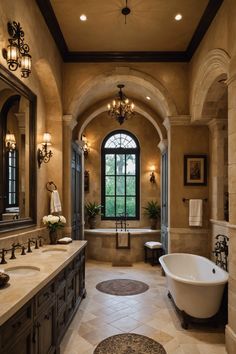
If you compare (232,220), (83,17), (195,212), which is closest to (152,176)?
(195,212)

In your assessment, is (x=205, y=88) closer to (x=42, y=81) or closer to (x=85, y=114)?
(x=42, y=81)

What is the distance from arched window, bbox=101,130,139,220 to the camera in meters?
8.90

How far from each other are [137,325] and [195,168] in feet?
9.45

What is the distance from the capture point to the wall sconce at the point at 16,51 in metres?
2.90

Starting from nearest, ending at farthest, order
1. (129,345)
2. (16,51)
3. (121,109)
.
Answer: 1. (16,51)
2. (129,345)
3. (121,109)

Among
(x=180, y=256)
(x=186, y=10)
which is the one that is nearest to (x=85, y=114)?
(x=186, y=10)

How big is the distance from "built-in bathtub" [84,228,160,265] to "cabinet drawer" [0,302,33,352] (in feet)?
17.6

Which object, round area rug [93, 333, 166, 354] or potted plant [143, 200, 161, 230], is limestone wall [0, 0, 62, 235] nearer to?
round area rug [93, 333, 166, 354]

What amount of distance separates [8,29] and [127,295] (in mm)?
4152

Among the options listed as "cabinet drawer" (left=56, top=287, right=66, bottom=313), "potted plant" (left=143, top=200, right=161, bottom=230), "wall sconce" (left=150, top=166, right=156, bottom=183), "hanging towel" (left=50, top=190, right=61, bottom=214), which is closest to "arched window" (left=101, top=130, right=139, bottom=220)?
"wall sconce" (left=150, top=166, right=156, bottom=183)

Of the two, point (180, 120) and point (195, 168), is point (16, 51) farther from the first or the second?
point (195, 168)

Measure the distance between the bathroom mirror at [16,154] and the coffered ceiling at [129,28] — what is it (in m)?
1.29

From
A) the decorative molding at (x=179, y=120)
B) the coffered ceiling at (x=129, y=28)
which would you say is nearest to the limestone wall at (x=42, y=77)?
the coffered ceiling at (x=129, y=28)

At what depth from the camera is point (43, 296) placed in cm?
240
